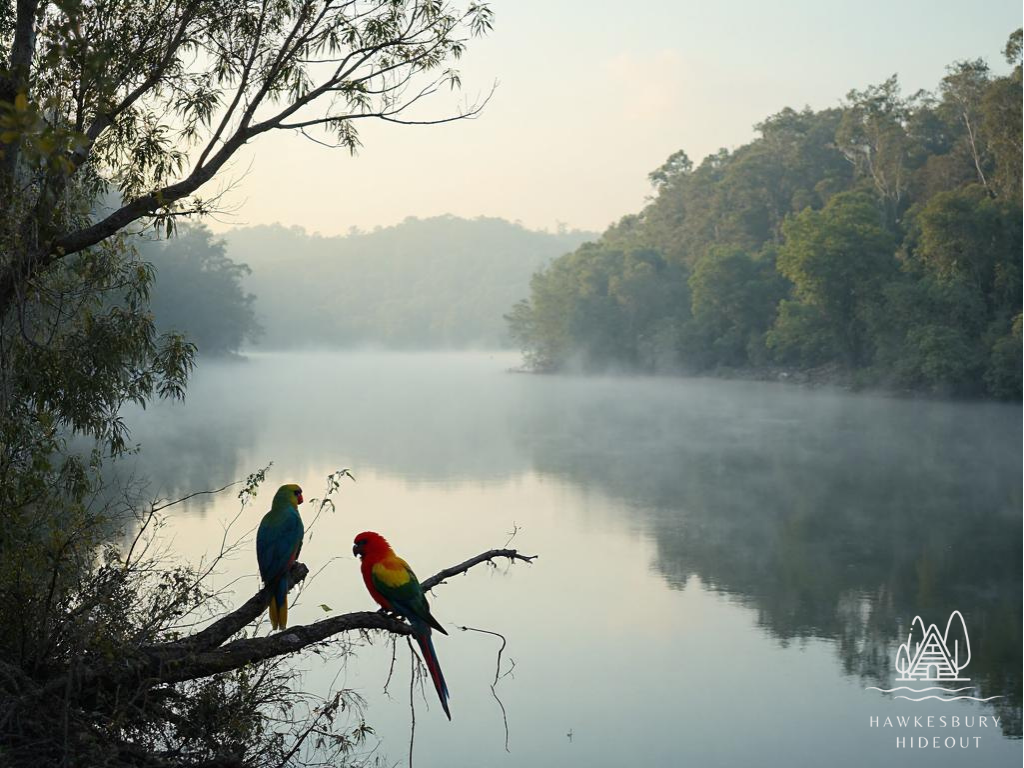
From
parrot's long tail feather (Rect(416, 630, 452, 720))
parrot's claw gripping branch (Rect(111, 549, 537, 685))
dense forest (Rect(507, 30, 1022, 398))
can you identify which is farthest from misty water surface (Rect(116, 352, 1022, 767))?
dense forest (Rect(507, 30, 1022, 398))

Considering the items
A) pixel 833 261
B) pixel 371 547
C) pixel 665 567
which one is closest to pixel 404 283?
pixel 833 261

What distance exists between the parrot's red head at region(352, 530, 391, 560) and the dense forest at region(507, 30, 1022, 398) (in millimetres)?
27721

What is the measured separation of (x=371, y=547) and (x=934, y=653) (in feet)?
21.1

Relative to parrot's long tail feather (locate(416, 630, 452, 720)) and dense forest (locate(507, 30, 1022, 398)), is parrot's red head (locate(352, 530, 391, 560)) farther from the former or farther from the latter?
dense forest (locate(507, 30, 1022, 398))

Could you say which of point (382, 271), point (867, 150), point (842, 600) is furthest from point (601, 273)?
point (382, 271)

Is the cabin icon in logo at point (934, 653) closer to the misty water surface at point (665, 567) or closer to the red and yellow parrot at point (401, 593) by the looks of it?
the misty water surface at point (665, 567)

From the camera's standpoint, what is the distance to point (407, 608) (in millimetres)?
3992

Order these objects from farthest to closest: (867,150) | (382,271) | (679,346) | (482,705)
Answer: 1. (382,271)
2. (679,346)
3. (867,150)
4. (482,705)

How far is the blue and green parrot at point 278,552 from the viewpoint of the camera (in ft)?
13.5

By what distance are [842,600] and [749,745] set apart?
11.7ft

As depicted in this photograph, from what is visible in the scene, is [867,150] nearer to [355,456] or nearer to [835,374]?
[835,374]

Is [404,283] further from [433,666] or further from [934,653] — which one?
[433,666]

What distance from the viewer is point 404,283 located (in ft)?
415

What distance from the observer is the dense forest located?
1250 inches
